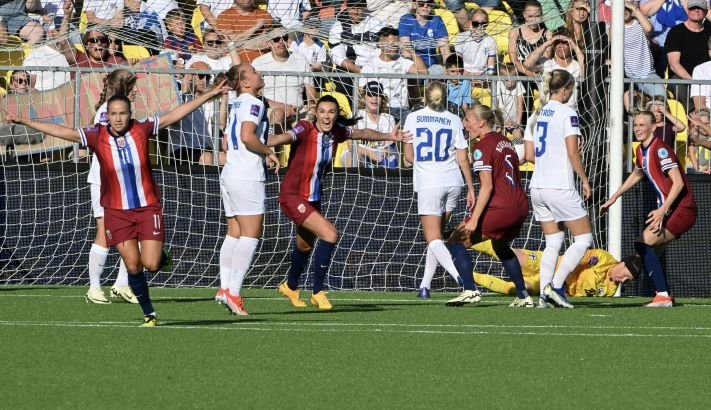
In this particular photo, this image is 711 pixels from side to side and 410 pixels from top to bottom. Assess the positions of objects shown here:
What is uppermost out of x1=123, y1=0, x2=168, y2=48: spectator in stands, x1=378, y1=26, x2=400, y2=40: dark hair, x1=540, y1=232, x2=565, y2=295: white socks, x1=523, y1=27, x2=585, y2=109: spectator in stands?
x1=123, y1=0, x2=168, y2=48: spectator in stands

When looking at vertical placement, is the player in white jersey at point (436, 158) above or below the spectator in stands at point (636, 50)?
below

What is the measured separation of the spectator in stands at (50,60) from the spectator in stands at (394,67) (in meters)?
3.44

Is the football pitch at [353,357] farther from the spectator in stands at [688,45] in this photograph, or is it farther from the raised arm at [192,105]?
the spectator in stands at [688,45]

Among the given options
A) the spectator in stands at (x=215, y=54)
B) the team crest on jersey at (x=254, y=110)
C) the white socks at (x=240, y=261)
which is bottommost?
the white socks at (x=240, y=261)

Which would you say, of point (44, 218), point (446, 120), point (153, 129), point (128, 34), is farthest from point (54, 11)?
point (153, 129)

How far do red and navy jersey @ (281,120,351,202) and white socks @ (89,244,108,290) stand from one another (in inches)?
76.8

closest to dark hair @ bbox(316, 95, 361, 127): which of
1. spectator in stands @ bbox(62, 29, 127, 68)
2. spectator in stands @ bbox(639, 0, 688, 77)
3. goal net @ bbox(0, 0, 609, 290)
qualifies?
goal net @ bbox(0, 0, 609, 290)

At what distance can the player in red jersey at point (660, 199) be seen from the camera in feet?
39.1

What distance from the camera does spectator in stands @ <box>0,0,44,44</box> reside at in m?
15.3

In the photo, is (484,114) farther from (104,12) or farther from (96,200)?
(104,12)

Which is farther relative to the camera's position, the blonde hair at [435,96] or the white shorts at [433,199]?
the white shorts at [433,199]

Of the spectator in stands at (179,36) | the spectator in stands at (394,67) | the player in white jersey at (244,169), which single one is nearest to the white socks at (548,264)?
the player in white jersey at (244,169)

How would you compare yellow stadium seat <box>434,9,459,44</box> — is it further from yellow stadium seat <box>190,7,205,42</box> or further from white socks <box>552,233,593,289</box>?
white socks <box>552,233,593,289</box>

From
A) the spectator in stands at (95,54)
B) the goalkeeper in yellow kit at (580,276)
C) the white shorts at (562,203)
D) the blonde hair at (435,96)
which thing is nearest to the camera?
the white shorts at (562,203)
